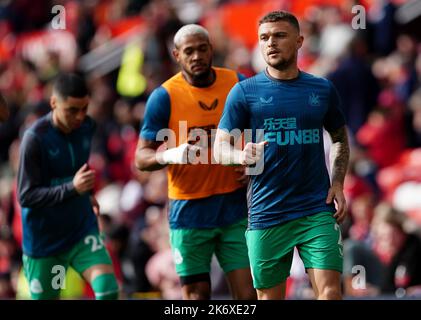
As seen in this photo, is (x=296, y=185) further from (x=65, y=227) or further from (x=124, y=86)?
(x=124, y=86)

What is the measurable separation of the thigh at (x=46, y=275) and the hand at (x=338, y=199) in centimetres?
291

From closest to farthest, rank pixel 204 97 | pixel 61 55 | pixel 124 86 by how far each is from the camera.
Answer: pixel 204 97 → pixel 124 86 → pixel 61 55

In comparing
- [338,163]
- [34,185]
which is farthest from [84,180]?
Result: [338,163]

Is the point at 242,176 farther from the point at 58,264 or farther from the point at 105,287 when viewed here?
the point at 58,264

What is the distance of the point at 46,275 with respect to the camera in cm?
1073

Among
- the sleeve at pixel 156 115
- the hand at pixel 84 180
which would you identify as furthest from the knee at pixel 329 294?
the hand at pixel 84 180

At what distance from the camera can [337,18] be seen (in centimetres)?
Result: 1524

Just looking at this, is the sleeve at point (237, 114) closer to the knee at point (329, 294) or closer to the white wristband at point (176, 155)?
the white wristband at point (176, 155)

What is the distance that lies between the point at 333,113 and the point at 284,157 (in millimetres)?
527

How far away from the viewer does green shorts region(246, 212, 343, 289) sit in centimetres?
869

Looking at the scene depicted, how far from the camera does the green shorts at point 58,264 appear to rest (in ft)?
35.0

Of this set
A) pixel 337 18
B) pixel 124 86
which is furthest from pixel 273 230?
pixel 124 86

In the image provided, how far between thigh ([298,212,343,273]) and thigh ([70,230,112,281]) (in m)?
2.38
